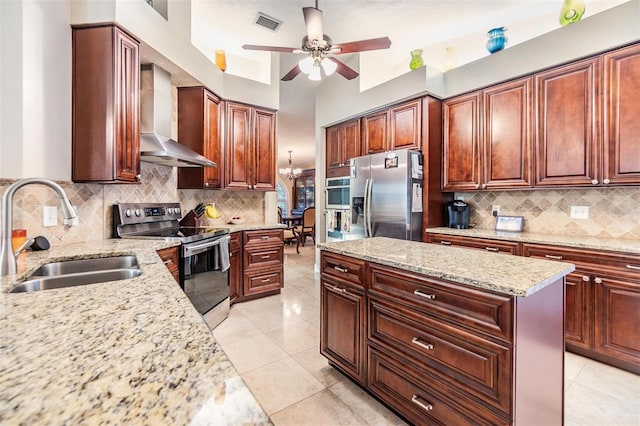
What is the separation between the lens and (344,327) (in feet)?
6.30

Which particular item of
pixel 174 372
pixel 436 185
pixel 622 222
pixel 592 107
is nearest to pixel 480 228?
pixel 436 185

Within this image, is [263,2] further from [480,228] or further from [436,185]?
[480,228]

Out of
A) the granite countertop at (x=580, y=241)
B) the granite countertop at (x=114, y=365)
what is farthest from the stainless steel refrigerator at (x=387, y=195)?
the granite countertop at (x=114, y=365)

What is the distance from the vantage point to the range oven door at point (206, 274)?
2.41 metres

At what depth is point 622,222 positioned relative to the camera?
253cm

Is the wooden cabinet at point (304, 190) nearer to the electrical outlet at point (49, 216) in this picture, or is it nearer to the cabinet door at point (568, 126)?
the cabinet door at point (568, 126)

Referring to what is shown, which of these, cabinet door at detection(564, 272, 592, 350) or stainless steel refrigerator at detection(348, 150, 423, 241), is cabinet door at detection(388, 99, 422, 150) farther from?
cabinet door at detection(564, 272, 592, 350)

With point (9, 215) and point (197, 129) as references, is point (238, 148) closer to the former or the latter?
point (197, 129)

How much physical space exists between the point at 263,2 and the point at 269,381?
3.40 m

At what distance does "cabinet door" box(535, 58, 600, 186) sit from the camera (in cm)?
245

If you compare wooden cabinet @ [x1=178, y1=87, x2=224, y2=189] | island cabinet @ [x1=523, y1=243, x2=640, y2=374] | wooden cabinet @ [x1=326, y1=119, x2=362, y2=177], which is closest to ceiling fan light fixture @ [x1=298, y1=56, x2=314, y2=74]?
wooden cabinet @ [x1=178, y1=87, x2=224, y2=189]

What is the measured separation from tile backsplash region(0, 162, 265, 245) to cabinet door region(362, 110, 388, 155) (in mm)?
1911

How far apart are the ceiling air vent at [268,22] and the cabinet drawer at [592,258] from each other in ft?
11.2

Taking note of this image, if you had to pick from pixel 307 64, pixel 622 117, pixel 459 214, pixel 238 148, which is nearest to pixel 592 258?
pixel 622 117
